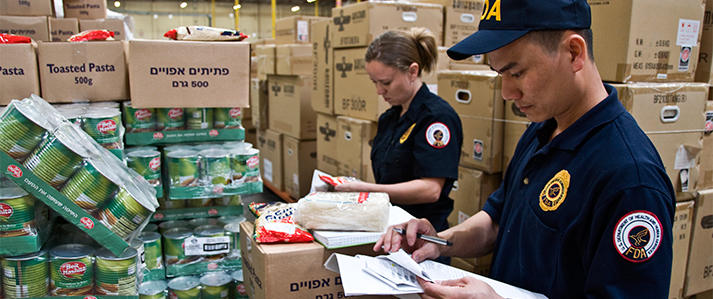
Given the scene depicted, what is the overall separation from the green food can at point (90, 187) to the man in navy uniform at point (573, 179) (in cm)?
121

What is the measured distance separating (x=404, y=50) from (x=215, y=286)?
1432mm

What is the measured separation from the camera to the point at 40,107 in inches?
70.8

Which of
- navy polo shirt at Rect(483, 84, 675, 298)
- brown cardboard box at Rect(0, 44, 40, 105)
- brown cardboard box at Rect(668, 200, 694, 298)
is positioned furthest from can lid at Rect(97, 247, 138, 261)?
brown cardboard box at Rect(668, 200, 694, 298)

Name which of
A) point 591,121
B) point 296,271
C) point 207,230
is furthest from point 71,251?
point 591,121

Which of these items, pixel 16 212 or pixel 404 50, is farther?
pixel 404 50

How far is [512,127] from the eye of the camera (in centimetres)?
253

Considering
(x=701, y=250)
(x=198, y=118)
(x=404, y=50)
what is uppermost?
(x=404, y=50)

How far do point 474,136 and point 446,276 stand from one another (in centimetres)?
165

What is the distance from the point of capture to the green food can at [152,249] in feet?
7.07

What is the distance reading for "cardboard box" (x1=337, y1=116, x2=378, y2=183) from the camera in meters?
3.45

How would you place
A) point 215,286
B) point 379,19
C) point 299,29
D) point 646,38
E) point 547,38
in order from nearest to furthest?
1. point 547,38
2. point 646,38
3. point 215,286
4. point 379,19
5. point 299,29

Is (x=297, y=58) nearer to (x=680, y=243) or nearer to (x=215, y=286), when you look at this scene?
(x=215, y=286)

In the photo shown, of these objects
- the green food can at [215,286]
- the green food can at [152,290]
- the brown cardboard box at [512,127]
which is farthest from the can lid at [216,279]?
the brown cardboard box at [512,127]

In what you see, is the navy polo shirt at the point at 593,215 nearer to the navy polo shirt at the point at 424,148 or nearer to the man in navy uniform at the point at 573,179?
the man in navy uniform at the point at 573,179
